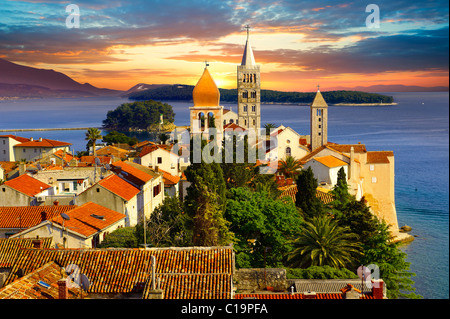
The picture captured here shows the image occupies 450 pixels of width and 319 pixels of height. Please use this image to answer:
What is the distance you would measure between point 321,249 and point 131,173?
803 centimetres

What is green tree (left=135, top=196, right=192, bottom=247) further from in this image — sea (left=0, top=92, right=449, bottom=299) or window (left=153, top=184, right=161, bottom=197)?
sea (left=0, top=92, right=449, bottom=299)

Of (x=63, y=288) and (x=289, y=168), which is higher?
(x=63, y=288)

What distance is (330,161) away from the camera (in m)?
26.9

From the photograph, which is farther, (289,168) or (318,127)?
(318,127)

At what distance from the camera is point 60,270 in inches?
318

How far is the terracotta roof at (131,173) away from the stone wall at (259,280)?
27.4ft

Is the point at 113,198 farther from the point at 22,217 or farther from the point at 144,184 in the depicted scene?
the point at 22,217

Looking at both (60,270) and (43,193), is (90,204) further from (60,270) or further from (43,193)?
(60,270)

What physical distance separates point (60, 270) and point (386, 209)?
82.1 feet

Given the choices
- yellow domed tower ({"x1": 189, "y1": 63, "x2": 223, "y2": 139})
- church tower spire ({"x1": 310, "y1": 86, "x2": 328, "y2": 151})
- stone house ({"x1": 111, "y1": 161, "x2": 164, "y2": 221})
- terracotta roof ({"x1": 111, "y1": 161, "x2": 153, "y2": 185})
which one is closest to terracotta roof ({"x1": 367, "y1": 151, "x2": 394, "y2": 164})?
church tower spire ({"x1": 310, "y1": 86, "x2": 328, "y2": 151})

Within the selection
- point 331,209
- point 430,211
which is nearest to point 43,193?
point 331,209

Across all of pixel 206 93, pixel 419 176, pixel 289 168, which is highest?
pixel 206 93

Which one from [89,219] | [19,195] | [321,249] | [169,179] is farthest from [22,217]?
[169,179]

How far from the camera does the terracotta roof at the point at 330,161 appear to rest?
86.0 feet
